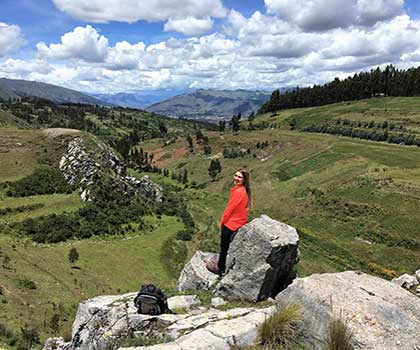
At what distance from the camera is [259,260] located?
14.7 m

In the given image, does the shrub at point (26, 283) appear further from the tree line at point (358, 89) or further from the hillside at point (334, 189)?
the tree line at point (358, 89)

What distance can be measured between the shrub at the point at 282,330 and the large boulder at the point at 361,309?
0.91ft

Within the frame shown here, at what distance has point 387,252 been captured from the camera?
5016 centimetres

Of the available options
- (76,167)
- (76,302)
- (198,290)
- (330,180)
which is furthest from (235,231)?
(330,180)

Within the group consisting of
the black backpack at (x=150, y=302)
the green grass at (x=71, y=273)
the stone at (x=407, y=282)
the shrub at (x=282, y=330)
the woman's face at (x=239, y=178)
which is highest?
the woman's face at (x=239, y=178)

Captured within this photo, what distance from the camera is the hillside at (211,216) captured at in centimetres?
3344

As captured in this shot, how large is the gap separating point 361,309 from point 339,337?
1.39 m

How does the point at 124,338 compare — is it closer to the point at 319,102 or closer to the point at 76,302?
the point at 76,302

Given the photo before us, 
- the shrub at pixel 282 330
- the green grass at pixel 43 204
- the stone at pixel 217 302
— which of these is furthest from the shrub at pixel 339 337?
Result: the green grass at pixel 43 204

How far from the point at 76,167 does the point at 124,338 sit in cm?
5381

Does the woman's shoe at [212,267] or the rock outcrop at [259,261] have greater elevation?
the rock outcrop at [259,261]

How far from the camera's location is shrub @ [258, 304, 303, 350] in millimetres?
9930

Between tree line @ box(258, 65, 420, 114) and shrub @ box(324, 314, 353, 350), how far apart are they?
168m

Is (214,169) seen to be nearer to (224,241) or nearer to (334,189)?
(334,189)
